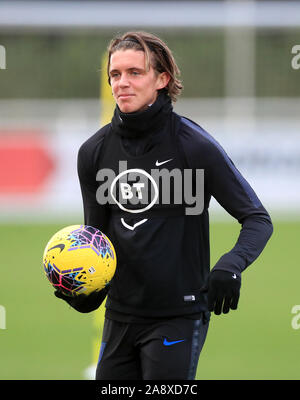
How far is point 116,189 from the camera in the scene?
369cm

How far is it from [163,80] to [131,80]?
8.1 inches

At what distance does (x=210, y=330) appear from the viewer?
761cm

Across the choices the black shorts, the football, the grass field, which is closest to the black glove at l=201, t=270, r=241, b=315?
the black shorts

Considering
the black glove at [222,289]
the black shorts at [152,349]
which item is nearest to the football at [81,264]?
the black shorts at [152,349]

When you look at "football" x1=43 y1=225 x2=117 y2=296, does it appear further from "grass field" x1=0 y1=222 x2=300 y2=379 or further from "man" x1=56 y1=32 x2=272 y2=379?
"grass field" x1=0 y1=222 x2=300 y2=379

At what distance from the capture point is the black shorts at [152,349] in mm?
3510

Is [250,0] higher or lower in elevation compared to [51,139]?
higher

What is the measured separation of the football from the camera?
3572 millimetres

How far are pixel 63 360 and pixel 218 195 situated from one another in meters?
3.33

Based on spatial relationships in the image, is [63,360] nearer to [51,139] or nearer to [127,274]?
[127,274]

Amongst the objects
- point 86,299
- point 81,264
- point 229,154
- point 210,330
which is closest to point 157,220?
point 81,264

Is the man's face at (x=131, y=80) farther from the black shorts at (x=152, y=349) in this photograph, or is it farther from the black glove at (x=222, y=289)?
the black shorts at (x=152, y=349)
